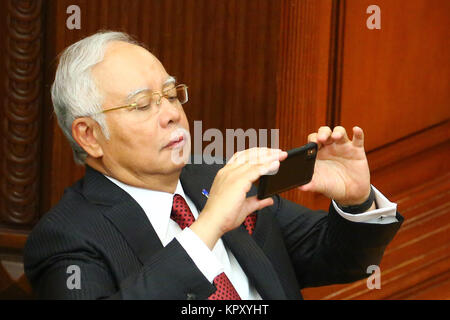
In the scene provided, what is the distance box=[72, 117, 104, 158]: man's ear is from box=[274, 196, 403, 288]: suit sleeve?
0.51 m

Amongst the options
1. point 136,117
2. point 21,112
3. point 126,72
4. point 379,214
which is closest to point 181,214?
point 136,117

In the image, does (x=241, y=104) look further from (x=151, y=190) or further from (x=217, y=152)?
(x=151, y=190)

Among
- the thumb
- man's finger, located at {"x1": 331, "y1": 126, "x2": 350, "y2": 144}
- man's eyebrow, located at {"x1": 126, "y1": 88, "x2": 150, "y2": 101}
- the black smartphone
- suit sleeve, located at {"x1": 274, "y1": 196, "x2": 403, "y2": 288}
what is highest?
man's eyebrow, located at {"x1": 126, "y1": 88, "x2": 150, "y2": 101}

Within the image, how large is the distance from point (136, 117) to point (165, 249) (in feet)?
1.23

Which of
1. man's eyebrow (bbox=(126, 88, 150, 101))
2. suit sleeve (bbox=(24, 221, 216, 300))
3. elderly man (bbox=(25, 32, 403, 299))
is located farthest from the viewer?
man's eyebrow (bbox=(126, 88, 150, 101))

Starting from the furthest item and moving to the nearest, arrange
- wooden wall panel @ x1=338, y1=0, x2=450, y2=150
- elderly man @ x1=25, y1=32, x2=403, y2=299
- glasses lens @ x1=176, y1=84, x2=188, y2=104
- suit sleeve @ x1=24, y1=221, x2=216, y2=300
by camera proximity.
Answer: wooden wall panel @ x1=338, y1=0, x2=450, y2=150 < glasses lens @ x1=176, y1=84, x2=188, y2=104 < elderly man @ x1=25, y1=32, x2=403, y2=299 < suit sleeve @ x1=24, y1=221, x2=216, y2=300

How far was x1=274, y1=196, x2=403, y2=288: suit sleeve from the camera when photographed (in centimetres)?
186

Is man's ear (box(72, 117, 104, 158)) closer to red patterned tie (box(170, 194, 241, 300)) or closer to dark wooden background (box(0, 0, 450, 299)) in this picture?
red patterned tie (box(170, 194, 241, 300))

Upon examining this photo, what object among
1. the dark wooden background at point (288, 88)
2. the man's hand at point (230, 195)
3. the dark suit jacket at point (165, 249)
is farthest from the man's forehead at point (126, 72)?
the dark wooden background at point (288, 88)

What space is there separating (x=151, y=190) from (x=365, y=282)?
1190 mm

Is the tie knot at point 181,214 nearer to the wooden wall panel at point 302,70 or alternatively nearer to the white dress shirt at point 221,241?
the white dress shirt at point 221,241

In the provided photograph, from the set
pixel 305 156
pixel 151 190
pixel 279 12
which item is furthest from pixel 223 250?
pixel 279 12

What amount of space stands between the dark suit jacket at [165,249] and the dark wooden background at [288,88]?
70 centimetres

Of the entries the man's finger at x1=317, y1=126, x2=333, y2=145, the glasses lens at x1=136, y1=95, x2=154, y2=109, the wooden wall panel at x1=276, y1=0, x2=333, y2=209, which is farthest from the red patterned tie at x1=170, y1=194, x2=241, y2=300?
the wooden wall panel at x1=276, y1=0, x2=333, y2=209
